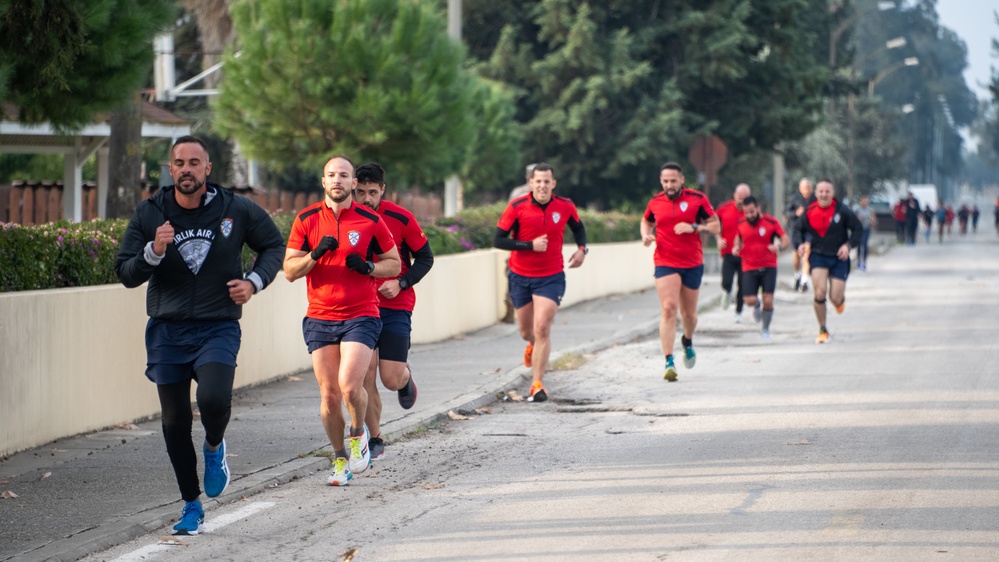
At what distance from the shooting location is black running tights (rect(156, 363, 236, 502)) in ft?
24.0

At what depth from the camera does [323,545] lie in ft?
23.5

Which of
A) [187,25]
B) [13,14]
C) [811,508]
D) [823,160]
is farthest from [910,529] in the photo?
[823,160]

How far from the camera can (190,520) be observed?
7.40m

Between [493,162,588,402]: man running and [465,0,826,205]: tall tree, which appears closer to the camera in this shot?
[493,162,588,402]: man running

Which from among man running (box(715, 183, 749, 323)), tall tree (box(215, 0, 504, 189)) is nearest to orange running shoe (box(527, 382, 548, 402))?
man running (box(715, 183, 749, 323))

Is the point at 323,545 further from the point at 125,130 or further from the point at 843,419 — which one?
the point at 125,130

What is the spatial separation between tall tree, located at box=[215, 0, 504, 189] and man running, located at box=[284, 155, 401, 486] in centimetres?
1522

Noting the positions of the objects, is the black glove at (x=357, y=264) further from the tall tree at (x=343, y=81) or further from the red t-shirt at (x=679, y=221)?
the tall tree at (x=343, y=81)

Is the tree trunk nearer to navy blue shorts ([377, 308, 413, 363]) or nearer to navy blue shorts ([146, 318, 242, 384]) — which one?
navy blue shorts ([377, 308, 413, 363])

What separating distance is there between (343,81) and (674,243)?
10969 millimetres

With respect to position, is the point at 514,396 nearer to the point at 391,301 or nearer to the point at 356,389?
the point at 391,301

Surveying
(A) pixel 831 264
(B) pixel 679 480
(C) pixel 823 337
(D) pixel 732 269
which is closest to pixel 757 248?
(A) pixel 831 264

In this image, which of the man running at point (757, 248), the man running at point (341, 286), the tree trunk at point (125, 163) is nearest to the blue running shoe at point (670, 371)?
the man running at point (757, 248)

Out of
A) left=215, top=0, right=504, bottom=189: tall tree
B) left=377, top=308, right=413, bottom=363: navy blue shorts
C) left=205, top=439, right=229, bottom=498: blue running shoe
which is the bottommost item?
left=205, top=439, right=229, bottom=498: blue running shoe
